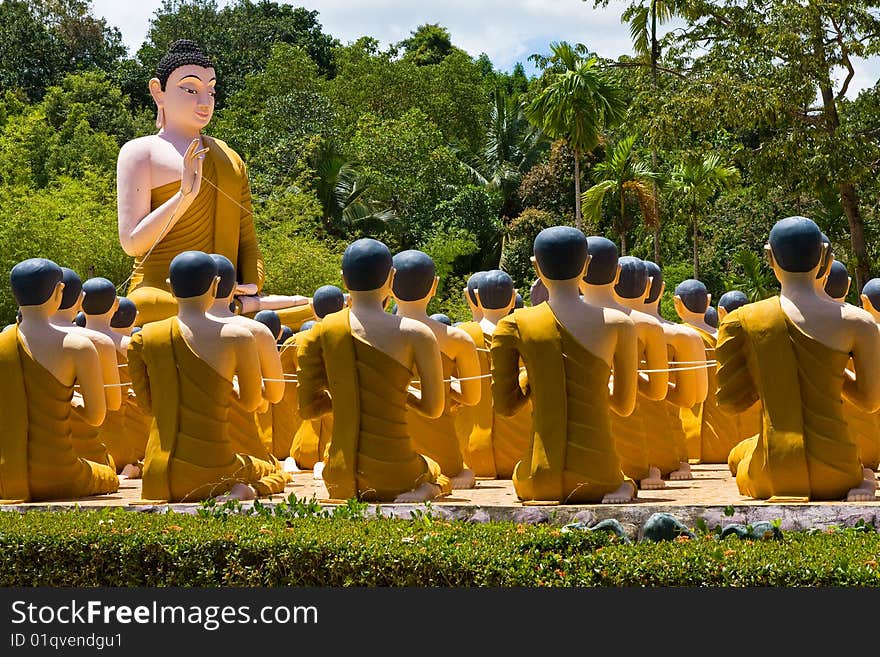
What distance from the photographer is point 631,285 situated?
10.5 m

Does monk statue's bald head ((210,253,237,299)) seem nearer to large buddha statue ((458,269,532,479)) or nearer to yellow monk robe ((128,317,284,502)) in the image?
yellow monk robe ((128,317,284,502))

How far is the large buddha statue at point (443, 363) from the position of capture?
32.0 feet

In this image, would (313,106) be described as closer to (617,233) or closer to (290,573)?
(617,233)

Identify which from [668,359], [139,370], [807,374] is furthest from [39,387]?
[807,374]

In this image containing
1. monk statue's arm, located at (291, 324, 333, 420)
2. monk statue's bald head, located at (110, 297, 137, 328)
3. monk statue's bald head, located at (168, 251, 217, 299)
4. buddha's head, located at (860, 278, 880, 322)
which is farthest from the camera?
monk statue's bald head, located at (110, 297, 137, 328)

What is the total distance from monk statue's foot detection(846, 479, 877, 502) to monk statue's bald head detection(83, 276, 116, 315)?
277 inches

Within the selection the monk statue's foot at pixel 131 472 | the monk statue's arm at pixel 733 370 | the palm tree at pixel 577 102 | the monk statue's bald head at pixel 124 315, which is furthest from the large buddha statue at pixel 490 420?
the palm tree at pixel 577 102

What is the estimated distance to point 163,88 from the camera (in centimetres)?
1491

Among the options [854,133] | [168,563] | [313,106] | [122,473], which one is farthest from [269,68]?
[168,563]

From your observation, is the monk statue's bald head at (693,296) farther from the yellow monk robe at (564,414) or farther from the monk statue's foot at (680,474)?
the yellow monk robe at (564,414)

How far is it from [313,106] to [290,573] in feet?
119

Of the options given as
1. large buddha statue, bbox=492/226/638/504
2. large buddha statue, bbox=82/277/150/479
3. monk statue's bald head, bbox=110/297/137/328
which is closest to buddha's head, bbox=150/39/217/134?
monk statue's bald head, bbox=110/297/137/328

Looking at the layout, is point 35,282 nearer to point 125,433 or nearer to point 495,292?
point 125,433

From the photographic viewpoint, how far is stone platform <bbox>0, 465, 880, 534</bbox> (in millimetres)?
7672
